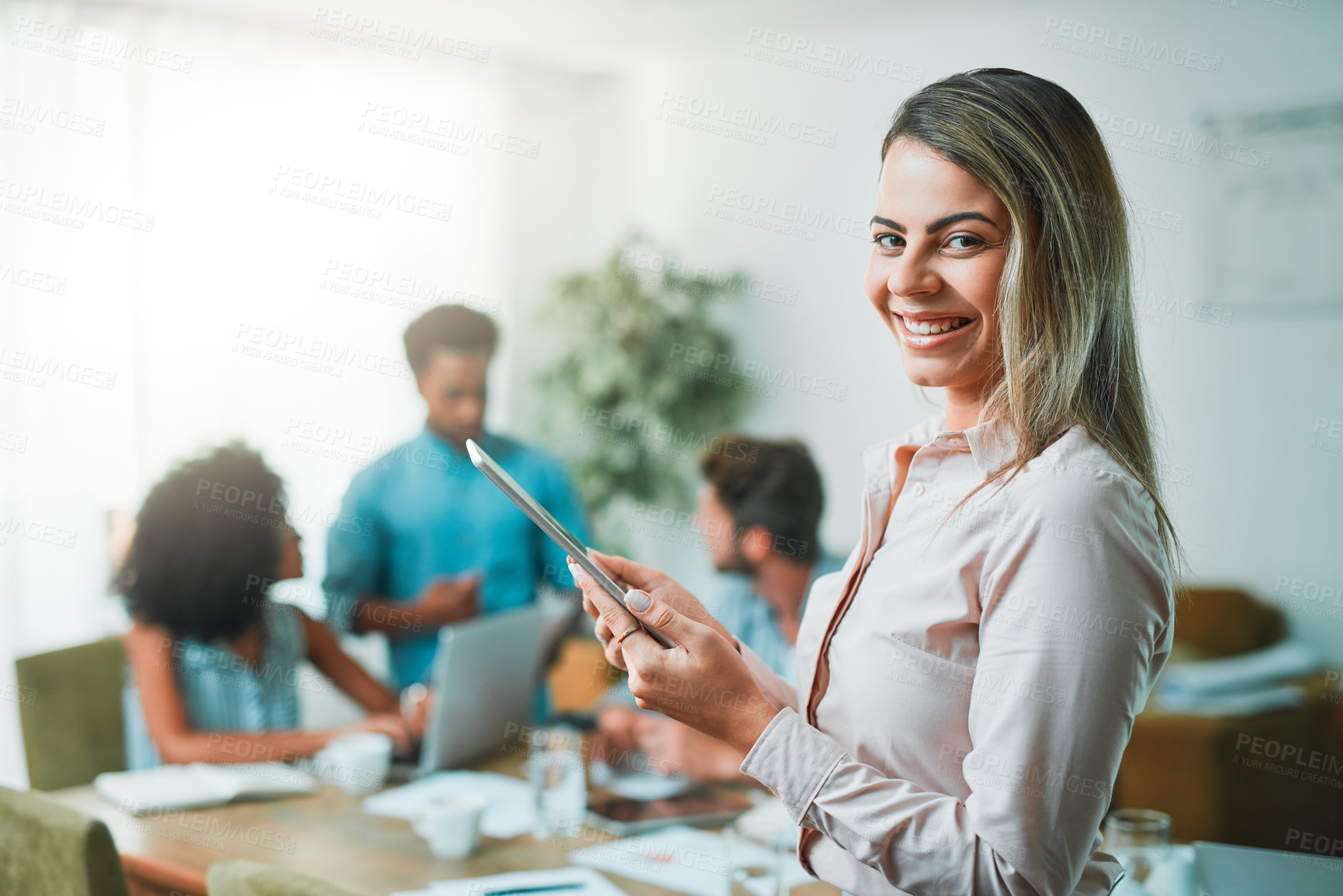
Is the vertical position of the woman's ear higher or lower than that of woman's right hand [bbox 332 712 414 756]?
higher

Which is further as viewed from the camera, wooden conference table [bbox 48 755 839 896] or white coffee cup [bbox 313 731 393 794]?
white coffee cup [bbox 313 731 393 794]

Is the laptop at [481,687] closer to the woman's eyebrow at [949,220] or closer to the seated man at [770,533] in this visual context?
the seated man at [770,533]

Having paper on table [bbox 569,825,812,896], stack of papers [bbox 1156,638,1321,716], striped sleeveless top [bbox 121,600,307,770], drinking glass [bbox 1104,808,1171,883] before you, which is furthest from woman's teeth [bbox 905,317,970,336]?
stack of papers [bbox 1156,638,1321,716]

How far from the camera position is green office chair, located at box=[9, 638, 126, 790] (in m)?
2.12

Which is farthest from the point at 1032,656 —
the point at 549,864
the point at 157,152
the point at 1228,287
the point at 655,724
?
the point at 157,152

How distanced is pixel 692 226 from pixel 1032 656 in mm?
4182

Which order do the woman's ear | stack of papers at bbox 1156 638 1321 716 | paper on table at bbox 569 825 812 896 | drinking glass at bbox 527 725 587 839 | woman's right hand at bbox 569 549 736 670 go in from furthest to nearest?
stack of papers at bbox 1156 638 1321 716 → the woman's ear → drinking glass at bbox 527 725 587 839 → paper on table at bbox 569 825 812 896 → woman's right hand at bbox 569 549 736 670

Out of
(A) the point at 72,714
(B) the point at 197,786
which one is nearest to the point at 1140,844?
(B) the point at 197,786

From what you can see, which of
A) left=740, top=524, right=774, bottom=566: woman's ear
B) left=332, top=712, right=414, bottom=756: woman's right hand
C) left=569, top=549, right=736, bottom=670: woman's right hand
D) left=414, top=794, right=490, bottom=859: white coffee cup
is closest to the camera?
left=569, top=549, right=736, bottom=670: woman's right hand

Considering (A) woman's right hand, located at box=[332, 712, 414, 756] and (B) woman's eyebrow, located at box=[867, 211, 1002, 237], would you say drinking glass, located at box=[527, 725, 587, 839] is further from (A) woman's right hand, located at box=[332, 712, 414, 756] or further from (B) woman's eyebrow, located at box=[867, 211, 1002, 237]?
(B) woman's eyebrow, located at box=[867, 211, 1002, 237]

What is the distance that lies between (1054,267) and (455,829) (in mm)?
1199

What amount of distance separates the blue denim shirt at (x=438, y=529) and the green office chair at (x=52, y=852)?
1222mm

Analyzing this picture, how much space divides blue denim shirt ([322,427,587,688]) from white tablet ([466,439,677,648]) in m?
1.65

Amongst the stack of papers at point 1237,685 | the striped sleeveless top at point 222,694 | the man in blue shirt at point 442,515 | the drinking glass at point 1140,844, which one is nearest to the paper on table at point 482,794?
the striped sleeveless top at point 222,694
